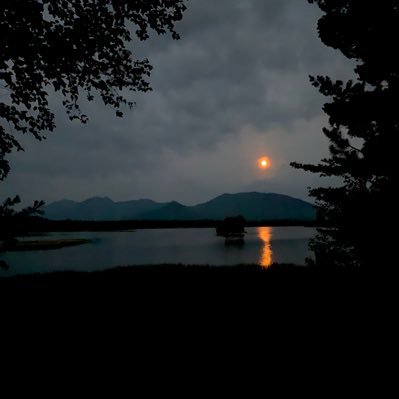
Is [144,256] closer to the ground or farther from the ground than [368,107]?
closer to the ground

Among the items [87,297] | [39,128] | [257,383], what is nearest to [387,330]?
[257,383]

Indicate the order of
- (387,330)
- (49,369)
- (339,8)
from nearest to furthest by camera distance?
(49,369) → (387,330) → (339,8)

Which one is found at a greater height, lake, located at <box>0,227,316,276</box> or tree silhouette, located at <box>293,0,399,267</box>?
tree silhouette, located at <box>293,0,399,267</box>

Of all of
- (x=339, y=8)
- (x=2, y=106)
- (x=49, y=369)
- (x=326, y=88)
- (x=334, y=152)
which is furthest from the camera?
(x=334, y=152)

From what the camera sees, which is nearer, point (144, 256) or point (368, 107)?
point (368, 107)

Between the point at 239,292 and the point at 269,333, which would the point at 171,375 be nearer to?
the point at 269,333

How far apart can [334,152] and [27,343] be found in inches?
476

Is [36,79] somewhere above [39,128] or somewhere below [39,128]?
above

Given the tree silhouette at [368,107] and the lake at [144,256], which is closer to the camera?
the tree silhouette at [368,107]

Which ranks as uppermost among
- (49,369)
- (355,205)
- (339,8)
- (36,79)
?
(339,8)

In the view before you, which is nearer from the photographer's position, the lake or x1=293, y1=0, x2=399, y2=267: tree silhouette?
x1=293, y1=0, x2=399, y2=267: tree silhouette

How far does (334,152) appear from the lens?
13.5 meters

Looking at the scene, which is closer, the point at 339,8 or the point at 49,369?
the point at 49,369

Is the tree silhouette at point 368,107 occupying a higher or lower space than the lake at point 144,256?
higher
